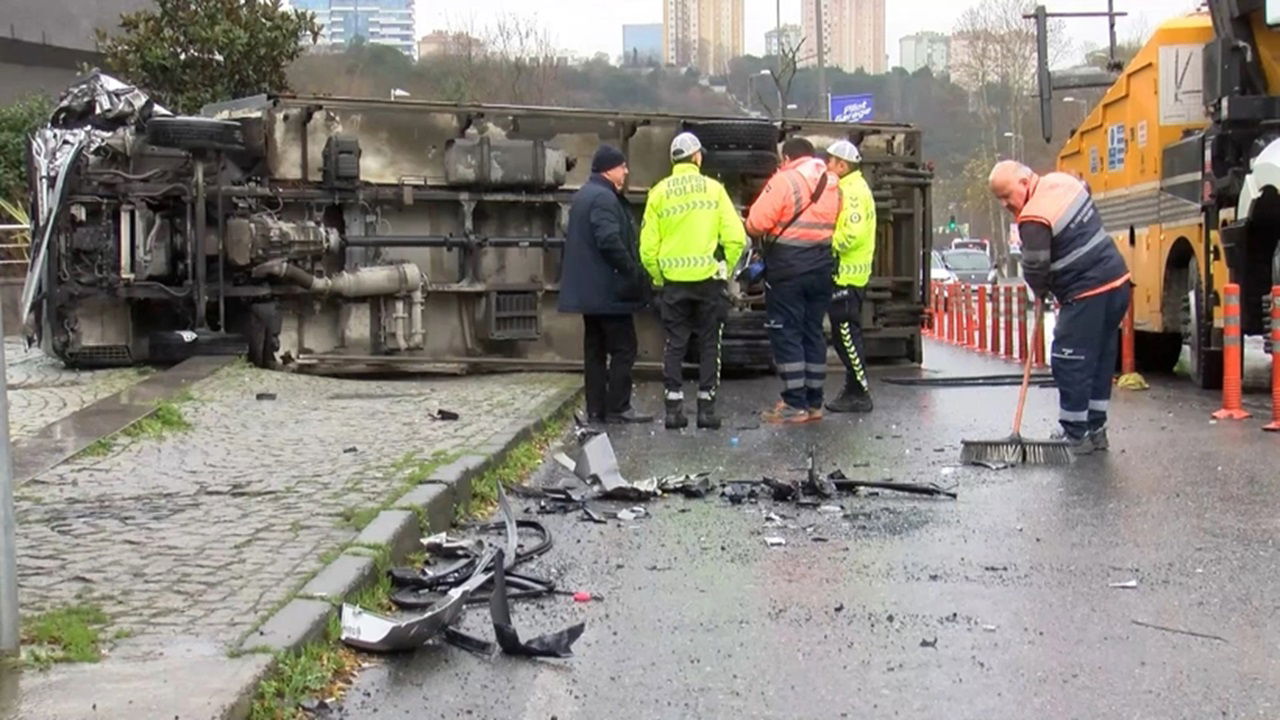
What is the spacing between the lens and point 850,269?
35.1 ft

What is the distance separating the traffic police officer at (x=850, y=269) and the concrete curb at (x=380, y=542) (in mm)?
2879

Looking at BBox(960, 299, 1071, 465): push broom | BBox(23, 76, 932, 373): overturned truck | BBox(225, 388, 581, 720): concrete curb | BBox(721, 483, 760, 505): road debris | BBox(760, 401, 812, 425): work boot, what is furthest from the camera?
BBox(23, 76, 932, 373): overturned truck

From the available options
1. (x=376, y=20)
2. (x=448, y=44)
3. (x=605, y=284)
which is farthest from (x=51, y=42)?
(x=376, y=20)

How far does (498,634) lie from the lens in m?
4.61

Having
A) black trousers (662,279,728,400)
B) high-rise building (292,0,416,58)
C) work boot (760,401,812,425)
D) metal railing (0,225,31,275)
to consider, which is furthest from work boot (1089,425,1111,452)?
high-rise building (292,0,416,58)

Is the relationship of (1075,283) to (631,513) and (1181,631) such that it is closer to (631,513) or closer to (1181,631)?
(631,513)

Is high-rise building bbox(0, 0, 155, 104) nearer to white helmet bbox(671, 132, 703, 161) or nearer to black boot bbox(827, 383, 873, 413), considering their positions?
white helmet bbox(671, 132, 703, 161)

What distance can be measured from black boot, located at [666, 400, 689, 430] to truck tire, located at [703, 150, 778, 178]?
11.0ft

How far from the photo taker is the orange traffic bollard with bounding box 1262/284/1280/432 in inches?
372

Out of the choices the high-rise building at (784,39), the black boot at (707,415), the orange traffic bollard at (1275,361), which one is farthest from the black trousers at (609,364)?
the high-rise building at (784,39)

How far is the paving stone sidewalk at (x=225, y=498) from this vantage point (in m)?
4.77

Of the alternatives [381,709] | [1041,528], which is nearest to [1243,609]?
[1041,528]

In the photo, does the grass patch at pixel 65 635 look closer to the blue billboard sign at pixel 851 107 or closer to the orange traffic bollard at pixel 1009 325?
the orange traffic bollard at pixel 1009 325

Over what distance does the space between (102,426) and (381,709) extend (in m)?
4.85
